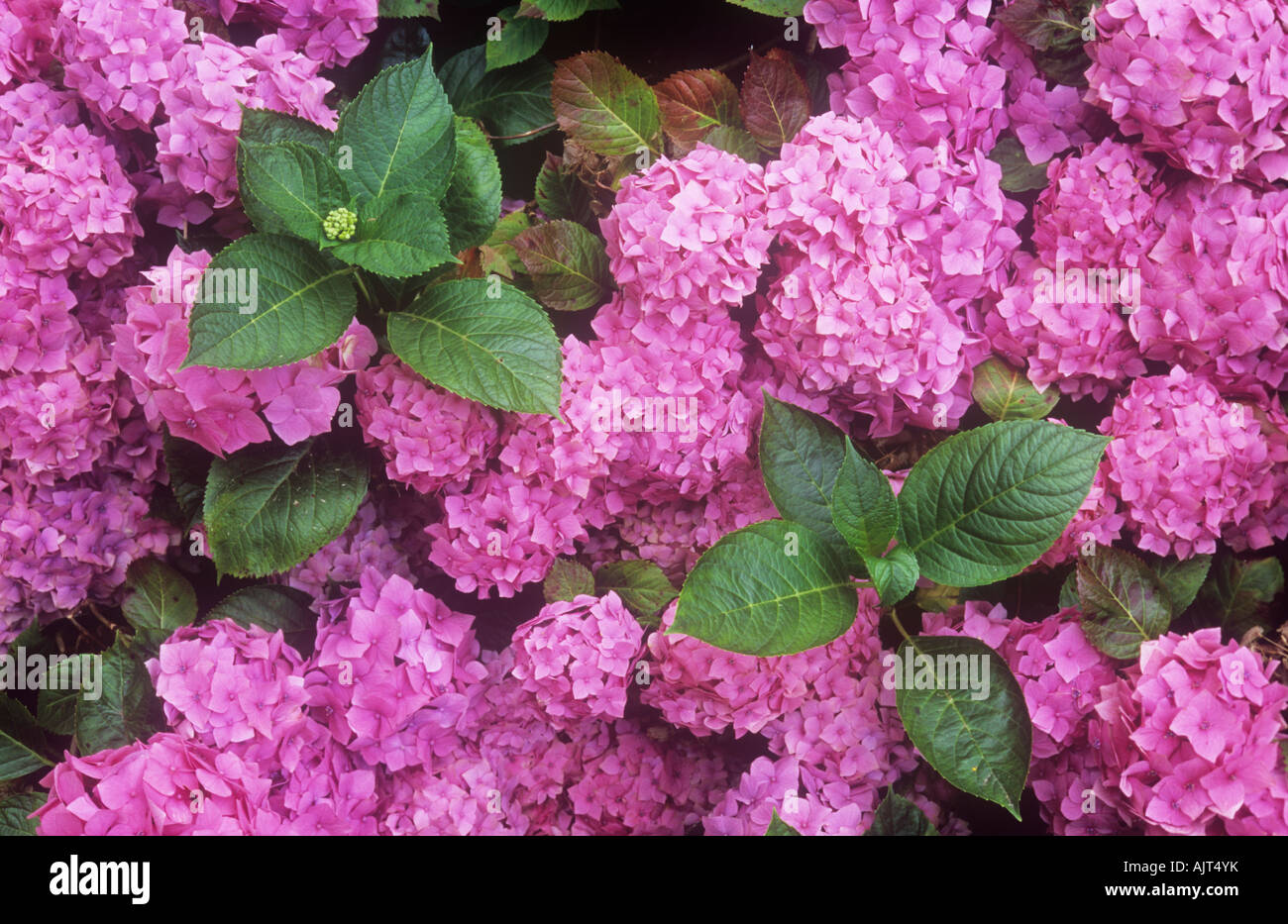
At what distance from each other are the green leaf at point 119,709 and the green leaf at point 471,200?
0.69m

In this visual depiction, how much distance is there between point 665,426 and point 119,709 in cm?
79

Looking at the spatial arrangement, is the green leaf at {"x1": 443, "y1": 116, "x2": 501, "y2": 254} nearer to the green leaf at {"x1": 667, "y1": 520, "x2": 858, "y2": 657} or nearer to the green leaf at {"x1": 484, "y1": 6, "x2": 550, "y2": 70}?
the green leaf at {"x1": 484, "y1": 6, "x2": 550, "y2": 70}

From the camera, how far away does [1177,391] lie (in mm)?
1267

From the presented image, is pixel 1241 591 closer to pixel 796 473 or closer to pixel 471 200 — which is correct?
pixel 796 473

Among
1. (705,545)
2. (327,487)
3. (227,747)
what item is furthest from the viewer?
(705,545)

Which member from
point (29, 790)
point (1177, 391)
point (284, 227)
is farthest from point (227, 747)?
point (1177, 391)

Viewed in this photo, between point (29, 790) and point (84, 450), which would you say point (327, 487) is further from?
point (29, 790)

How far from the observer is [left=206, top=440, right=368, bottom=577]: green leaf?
121 centimetres

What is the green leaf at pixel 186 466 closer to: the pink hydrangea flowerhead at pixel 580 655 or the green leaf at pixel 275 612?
the green leaf at pixel 275 612

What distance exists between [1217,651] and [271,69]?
1.33 meters

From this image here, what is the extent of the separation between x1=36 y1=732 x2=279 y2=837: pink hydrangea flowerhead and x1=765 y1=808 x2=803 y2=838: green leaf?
1.83ft

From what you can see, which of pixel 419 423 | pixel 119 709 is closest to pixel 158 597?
pixel 119 709

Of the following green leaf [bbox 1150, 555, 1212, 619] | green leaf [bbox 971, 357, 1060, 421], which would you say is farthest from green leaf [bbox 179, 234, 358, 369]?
green leaf [bbox 1150, 555, 1212, 619]

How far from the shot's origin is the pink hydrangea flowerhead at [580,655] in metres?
1.21
